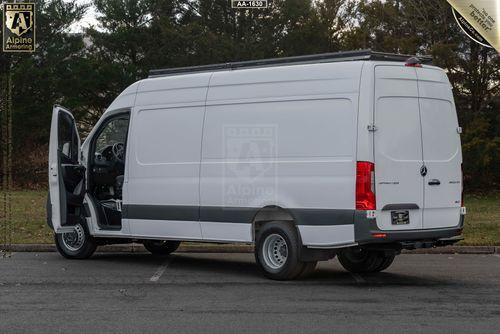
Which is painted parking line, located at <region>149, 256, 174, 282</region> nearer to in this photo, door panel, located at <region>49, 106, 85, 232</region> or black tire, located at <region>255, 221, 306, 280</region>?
black tire, located at <region>255, 221, 306, 280</region>

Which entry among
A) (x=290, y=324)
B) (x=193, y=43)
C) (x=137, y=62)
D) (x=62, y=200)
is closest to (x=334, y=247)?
(x=290, y=324)

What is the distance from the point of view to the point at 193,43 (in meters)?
38.9

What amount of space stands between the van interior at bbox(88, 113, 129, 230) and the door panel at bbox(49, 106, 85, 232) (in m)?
0.23

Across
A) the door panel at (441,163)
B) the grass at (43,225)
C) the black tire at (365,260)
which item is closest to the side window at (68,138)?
the grass at (43,225)

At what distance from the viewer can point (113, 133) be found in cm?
1248

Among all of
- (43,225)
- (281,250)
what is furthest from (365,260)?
(43,225)

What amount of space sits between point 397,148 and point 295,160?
1.21 metres

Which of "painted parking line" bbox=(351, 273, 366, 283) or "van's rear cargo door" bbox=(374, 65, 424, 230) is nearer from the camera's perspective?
"van's rear cargo door" bbox=(374, 65, 424, 230)

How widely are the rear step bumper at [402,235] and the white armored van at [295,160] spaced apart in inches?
0.6

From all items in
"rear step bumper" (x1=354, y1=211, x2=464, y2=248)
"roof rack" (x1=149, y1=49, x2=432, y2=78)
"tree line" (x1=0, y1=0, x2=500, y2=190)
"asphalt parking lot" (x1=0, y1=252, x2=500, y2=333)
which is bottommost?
"asphalt parking lot" (x1=0, y1=252, x2=500, y2=333)

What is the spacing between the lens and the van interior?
12.3 metres

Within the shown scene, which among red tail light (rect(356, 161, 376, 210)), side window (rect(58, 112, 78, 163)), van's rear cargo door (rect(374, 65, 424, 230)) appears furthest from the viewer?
side window (rect(58, 112, 78, 163))

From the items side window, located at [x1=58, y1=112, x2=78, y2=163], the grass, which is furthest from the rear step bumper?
side window, located at [x1=58, y1=112, x2=78, y2=163]

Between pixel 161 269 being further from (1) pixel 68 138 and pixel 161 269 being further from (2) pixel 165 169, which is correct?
(1) pixel 68 138
